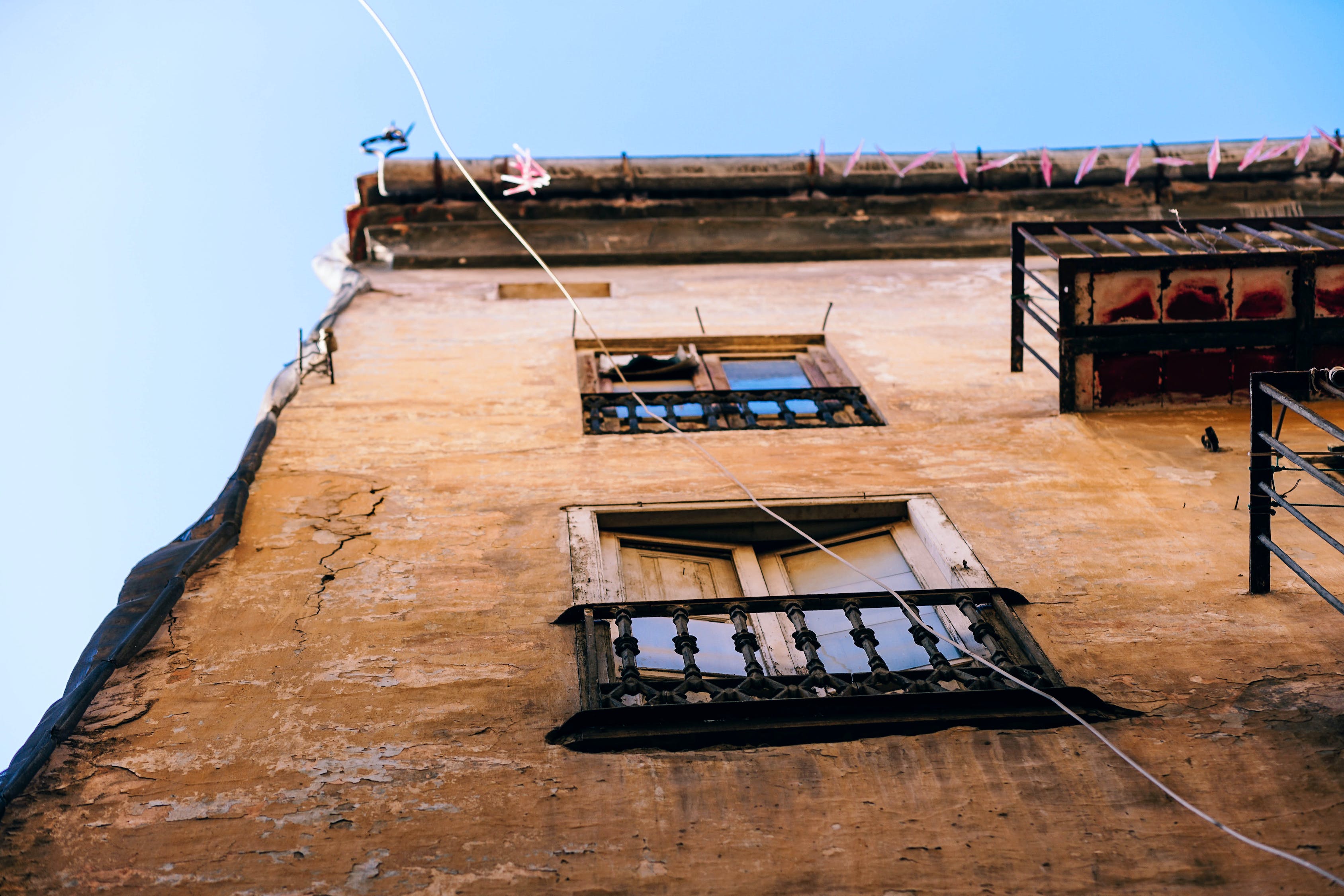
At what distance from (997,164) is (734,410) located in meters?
7.17

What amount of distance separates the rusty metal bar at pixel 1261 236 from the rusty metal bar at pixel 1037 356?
1562 mm

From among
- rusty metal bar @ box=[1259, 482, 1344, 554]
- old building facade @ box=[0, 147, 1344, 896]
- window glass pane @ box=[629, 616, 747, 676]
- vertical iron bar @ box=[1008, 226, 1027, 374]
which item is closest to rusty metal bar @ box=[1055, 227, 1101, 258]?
vertical iron bar @ box=[1008, 226, 1027, 374]

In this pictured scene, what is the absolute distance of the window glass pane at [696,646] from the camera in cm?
521

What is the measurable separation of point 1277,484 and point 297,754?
5076mm

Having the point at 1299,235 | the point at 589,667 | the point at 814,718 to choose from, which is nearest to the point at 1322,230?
the point at 1299,235

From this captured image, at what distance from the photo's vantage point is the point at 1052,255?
24.9 feet

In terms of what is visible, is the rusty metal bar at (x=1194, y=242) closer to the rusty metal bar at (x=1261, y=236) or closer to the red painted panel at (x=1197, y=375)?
the rusty metal bar at (x=1261, y=236)

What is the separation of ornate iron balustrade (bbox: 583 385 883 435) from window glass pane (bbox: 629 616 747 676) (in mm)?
2115

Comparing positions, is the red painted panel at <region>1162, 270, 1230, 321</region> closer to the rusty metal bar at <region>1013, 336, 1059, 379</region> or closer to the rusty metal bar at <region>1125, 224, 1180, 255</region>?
the rusty metal bar at <region>1125, 224, 1180, 255</region>

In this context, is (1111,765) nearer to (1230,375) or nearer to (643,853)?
(643,853)

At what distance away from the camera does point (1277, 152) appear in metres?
13.7

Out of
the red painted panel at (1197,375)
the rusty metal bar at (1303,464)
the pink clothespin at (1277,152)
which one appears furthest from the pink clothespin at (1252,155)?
the rusty metal bar at (1303,464)

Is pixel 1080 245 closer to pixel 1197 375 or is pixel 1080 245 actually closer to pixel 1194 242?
pixel 1194 242

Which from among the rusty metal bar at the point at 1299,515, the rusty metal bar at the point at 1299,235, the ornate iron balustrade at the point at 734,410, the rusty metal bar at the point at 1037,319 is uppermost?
the rusty metal bar at the point at 1299,235
